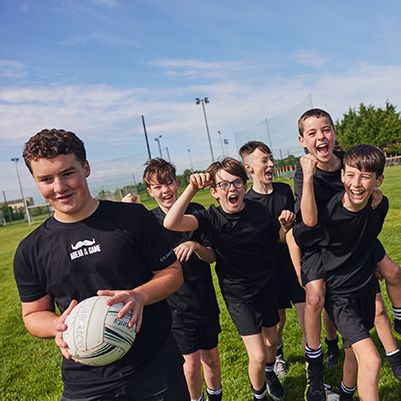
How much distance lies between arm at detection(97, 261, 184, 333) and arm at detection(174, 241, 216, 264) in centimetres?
84

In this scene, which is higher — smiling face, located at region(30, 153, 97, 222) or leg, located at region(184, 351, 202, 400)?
smiling face, located at region(30, 153, 97, 222)

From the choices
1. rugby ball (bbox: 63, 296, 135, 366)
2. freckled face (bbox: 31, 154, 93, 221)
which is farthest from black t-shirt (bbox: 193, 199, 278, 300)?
rugby ball (bbox: 63, 296, 135, 366)

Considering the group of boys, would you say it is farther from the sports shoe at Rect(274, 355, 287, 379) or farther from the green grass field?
the green grass field

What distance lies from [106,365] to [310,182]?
2.06 m

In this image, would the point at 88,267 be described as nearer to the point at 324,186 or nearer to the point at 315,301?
the point at 315,301

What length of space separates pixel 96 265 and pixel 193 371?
1.88 m

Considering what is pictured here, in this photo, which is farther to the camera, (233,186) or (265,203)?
(265,203)

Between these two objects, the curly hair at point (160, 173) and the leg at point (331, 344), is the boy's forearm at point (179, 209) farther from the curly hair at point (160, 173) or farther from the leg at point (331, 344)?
the leg at point (331, 344)

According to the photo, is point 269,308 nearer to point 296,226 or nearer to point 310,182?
point 296,226

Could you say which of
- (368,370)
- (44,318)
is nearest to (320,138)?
(368,370)

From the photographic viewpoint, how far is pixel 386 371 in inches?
165

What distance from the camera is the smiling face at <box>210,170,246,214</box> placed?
12.5 ft

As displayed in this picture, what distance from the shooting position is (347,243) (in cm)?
349

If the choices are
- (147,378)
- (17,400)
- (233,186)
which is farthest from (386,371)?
(17,400)
